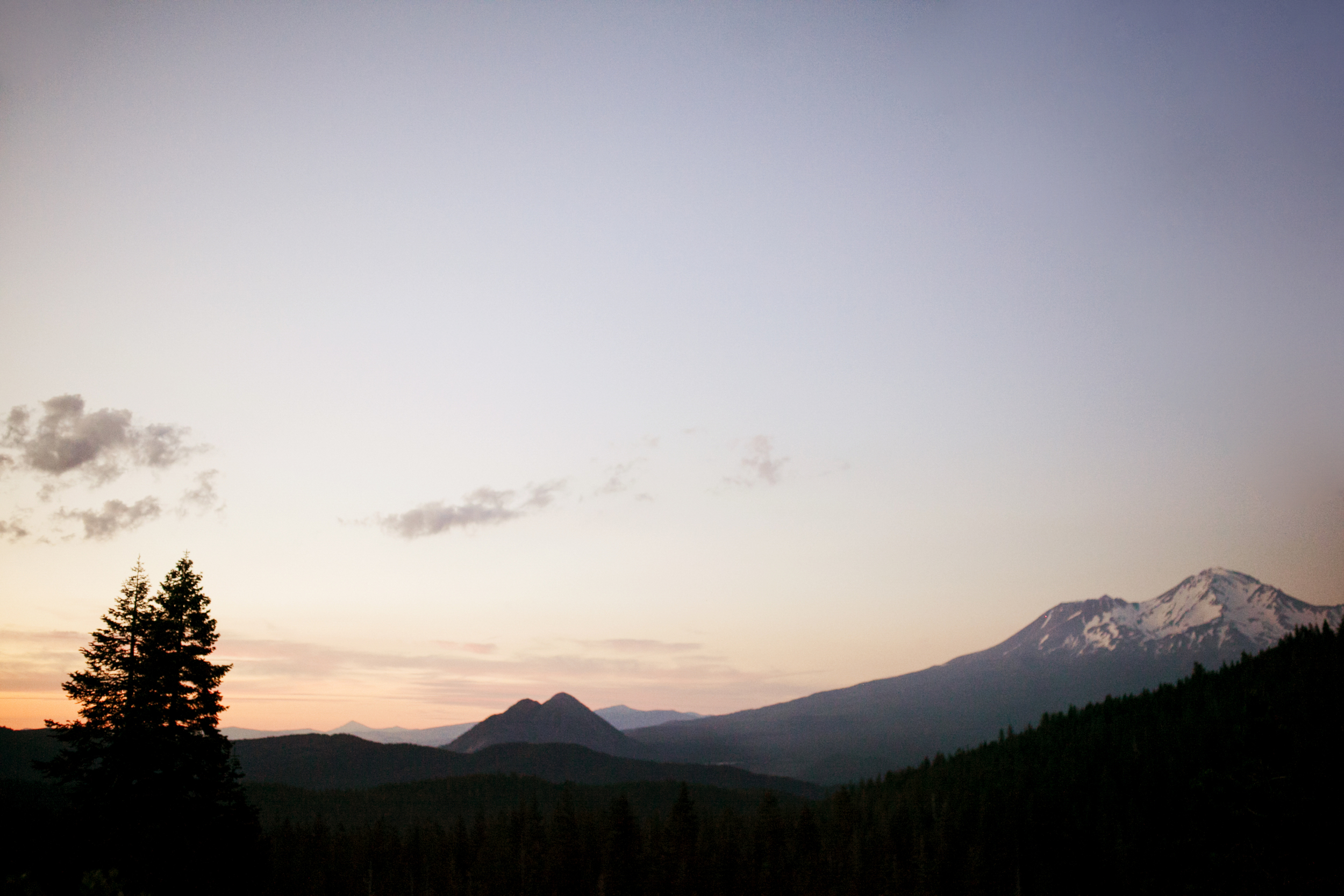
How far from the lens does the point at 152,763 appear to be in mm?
29078

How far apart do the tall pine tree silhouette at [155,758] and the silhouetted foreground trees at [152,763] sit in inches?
1.3

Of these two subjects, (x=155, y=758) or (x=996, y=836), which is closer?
(x=155, y=758)

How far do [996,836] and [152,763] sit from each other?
378ft

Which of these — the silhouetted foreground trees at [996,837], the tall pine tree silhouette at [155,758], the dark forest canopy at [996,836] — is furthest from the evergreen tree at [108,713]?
the silhouetted foreground trees at [996,837]

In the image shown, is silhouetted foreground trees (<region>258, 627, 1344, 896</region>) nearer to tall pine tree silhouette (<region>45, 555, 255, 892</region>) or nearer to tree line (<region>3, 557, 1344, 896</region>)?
tree line (<region>3, 557, 1344, 896</region>)

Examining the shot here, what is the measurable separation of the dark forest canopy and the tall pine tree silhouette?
40.9 meters

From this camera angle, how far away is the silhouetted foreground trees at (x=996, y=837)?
7512 cm

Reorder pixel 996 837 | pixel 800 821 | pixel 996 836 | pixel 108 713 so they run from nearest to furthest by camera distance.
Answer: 1. pixel 108 713
2. pixel 996 837
3. pixel 996 836
4. pixel 800 821

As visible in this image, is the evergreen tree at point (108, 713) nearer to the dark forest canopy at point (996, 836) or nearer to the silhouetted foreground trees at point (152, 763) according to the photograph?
the silhouetted foreground trees at point (152, 763)

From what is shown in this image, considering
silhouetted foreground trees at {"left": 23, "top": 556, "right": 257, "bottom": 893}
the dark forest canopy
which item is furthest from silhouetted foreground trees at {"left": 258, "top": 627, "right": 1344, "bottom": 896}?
silhouetted foreground trees at {"left": 23, "top": 556, "right": 257, "bottom": 893}

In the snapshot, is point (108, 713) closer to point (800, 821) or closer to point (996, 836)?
point (800, 821)

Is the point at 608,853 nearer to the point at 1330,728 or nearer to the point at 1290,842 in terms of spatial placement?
the point at 1290,842

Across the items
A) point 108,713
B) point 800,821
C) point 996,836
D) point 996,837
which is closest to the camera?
point 108,713

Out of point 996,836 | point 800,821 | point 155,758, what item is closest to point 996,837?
point 996,836
